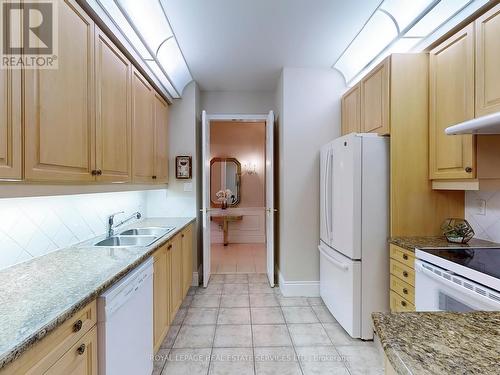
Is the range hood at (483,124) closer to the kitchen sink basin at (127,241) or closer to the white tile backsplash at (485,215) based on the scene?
the white tile backsplash at (485,215)

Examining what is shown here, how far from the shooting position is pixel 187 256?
2.89 m

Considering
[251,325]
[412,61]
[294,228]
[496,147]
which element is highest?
[412,61]

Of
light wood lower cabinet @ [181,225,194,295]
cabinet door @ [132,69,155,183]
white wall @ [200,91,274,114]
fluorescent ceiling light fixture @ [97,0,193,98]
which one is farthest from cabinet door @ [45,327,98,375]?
white wall @ [200,91,274,114]

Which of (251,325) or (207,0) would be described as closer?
(207,0)

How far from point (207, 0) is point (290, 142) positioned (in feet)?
5.22

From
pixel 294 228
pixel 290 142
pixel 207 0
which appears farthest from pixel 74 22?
pixel 294 228

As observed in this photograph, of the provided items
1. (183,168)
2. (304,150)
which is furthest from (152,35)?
(304,150)

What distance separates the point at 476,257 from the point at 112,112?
8.24ft

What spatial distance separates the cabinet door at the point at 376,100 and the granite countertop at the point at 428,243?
885mm

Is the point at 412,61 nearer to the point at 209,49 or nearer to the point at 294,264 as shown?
the point at 209,49

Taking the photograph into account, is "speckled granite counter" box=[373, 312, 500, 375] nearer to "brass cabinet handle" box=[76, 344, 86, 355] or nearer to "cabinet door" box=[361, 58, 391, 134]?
"brass cabinet handle" box=[76, 344, 86, 355]

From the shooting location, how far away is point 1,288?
104 centimetres

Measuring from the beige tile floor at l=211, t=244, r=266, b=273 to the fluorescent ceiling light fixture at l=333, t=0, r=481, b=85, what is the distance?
309 centimetres

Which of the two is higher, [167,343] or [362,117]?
[362,117]
